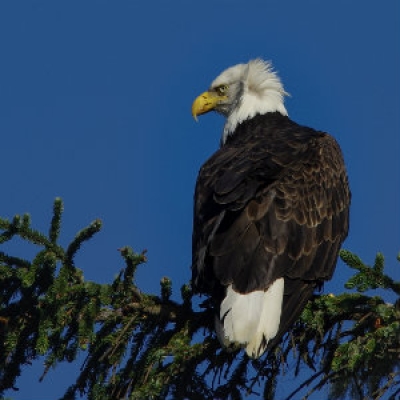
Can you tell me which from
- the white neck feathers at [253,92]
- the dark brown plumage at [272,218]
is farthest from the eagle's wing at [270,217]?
the white neck feathers at [253,92]

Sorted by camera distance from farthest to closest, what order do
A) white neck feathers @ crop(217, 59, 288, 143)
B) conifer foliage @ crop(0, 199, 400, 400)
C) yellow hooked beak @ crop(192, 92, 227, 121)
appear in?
yellow hooked beak @ crop(192, 92, 227, 121)
white neck feathers @ crop(217, 59, 288, 143)
conifer foliage @ crop(0, 199, 400, 400)

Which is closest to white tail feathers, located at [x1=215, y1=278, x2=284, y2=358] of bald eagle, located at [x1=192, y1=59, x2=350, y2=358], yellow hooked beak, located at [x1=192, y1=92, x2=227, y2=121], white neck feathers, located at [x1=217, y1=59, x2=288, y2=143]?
bald eagle, located at [x1=192, y1=59, x2=350, y2=358]

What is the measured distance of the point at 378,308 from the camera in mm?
4586

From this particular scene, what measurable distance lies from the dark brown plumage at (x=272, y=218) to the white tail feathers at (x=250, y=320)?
0.05 metres

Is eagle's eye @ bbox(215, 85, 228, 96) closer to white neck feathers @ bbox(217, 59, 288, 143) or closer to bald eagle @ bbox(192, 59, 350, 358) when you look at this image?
white neck feathers @ bbox(217, 59, 288, 143)

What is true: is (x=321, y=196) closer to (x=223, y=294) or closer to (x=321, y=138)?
(x=321, y=138)

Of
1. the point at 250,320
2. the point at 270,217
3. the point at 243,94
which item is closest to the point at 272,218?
the point at 270,217

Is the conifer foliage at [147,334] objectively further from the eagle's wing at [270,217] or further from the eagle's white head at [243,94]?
the eagle's white head at [243,94]

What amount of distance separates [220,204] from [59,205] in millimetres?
1431

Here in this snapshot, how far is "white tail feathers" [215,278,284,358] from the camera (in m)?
5.04

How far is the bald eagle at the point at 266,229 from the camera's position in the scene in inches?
204

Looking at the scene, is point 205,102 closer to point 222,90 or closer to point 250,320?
point 222,90

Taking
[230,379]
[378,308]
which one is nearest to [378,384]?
[378,308]

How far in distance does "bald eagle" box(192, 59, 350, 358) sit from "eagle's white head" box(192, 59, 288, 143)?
0.92m
